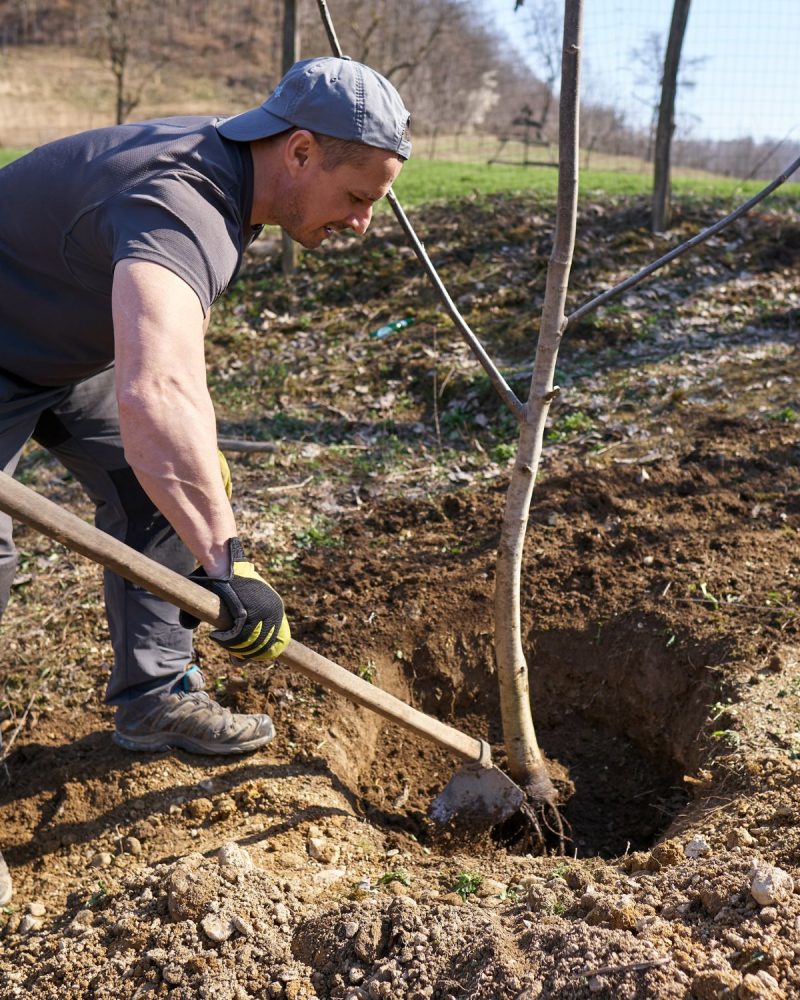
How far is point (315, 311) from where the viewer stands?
8.20 meters

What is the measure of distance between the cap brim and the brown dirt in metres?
2.01

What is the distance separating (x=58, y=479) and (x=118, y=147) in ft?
12.3

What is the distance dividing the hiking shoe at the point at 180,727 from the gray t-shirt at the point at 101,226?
127cm

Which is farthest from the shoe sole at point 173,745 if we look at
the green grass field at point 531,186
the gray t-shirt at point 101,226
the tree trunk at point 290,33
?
the green grass field at point 531,186

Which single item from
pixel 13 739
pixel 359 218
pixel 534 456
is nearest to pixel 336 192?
pixel 359 218

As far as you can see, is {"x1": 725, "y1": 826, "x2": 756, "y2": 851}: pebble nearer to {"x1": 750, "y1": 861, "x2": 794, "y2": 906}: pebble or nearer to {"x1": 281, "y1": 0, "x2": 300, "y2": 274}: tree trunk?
{"x1": 750, "y1": 861, "x2": 794, "y2": 906}: pebble

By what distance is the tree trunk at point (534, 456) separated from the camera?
233cm

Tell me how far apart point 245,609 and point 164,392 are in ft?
1.83

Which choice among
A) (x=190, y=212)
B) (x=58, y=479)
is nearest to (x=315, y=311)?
(x=58, y=479)

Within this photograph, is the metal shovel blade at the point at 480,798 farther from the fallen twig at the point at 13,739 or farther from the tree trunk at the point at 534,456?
the fallen twig at the point at 13,739

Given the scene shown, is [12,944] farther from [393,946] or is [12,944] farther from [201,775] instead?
[393,946]

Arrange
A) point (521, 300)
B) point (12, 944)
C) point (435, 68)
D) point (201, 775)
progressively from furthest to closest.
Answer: point (435, 68)
point (521, 300)
point (201, 775)
point (12, 944)

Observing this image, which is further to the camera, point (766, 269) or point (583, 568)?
point (766, 269)

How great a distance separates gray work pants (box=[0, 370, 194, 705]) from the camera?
289 centimetres
